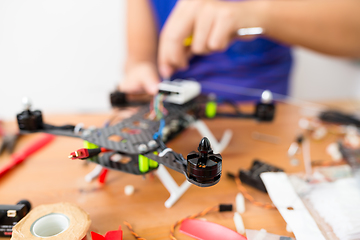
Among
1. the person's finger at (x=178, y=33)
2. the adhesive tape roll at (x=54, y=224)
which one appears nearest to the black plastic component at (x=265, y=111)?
the person's finger at (x=178, y=33)

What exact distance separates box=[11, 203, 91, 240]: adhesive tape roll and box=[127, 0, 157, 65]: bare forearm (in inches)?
31.4

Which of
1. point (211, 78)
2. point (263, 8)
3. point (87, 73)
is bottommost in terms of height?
point (87, 73)

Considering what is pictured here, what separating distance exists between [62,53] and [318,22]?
55.5 inches

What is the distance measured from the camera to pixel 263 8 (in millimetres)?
792

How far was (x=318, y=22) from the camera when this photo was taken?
78 cm

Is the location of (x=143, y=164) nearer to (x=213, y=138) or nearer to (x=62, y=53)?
(x=213, y=138)

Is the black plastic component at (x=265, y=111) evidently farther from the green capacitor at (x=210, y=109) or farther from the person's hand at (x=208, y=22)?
the person's hand at (x=208, y=22)

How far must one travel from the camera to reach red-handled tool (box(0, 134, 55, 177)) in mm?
613

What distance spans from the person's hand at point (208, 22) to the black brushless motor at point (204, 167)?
0.48 metres

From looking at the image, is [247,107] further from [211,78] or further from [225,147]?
[225,147]

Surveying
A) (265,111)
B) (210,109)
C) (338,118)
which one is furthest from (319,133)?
(210,109)

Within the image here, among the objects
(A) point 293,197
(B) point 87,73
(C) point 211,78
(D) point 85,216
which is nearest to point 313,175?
(A) point 293,197

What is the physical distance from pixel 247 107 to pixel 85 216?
769mm

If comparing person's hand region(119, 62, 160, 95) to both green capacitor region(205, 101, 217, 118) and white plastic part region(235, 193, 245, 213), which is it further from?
white plastic part region(235, 193, 245, 213)
